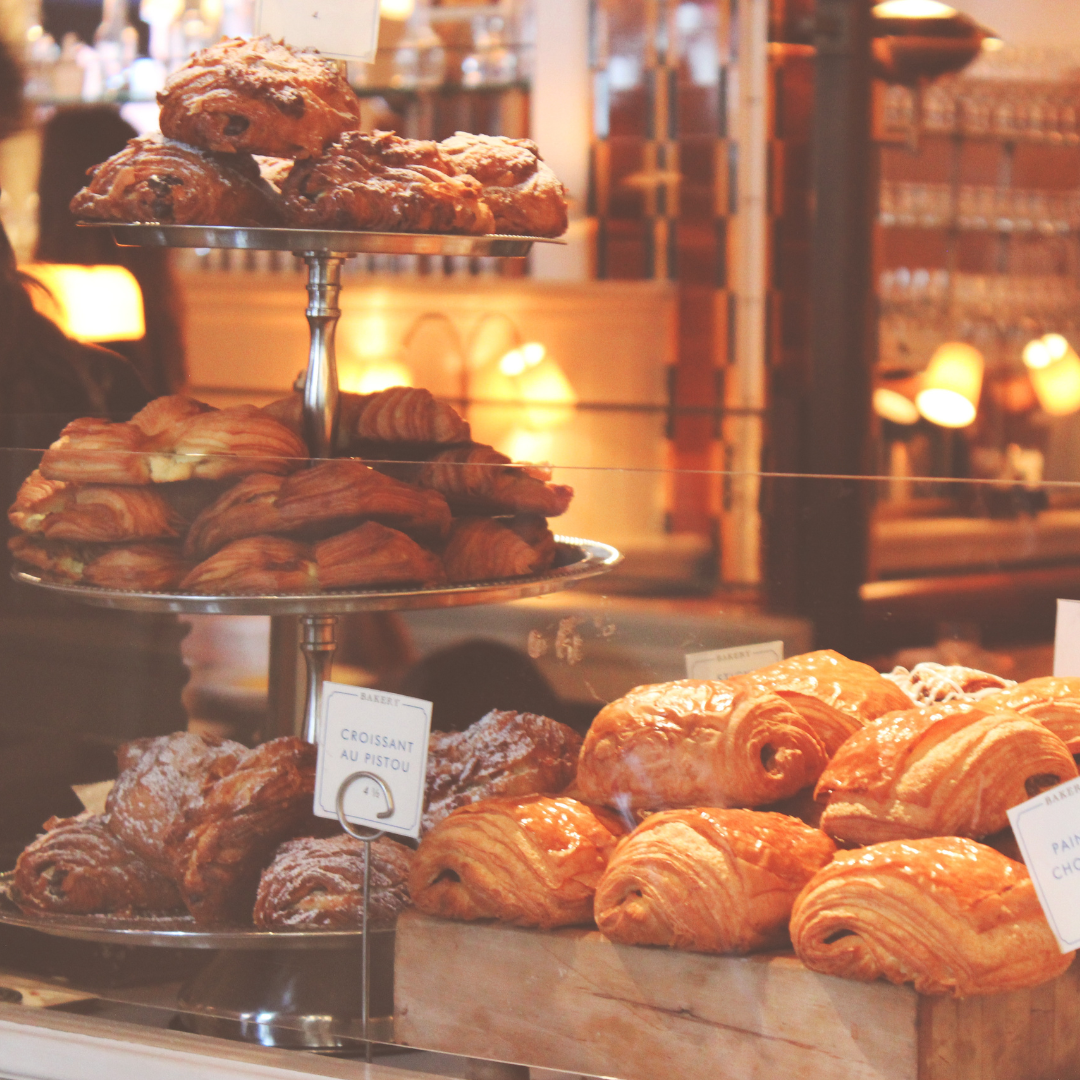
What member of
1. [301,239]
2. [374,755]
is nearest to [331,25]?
[301,239]

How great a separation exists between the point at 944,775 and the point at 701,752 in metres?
0.14

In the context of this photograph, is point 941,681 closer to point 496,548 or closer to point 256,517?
point 496,548

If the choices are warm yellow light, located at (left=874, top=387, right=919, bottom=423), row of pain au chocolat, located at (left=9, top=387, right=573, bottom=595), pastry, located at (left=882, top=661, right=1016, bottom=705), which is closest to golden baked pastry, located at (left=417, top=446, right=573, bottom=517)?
row of pain au chocolat, located at (left=9, top=387, right=573, bottom=595)

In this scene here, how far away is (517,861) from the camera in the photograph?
0.81 metres

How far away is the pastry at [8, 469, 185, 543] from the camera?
984mm

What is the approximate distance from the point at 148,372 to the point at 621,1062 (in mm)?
1896

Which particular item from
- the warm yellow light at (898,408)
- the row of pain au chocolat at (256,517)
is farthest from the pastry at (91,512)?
the warm yellow light at (898,408)

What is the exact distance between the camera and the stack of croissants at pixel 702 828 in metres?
0.71

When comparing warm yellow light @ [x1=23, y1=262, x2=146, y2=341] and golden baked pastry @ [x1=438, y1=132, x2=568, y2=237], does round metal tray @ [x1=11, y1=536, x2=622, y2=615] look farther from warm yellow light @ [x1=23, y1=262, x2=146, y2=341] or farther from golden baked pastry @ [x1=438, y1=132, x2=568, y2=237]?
warm yellow light @ [x1=23, y1=262, x2=146, y2=341]

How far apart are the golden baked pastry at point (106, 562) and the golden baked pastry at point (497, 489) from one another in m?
0.19

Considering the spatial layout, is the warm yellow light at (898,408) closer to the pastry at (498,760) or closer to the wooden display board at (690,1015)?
the pastry at (498,760)

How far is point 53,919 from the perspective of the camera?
968 mm

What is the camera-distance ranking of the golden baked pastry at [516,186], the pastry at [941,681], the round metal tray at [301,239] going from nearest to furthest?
the pastry at [941,681] → the round metal tray at [301,239] → the golden baked pastry at [516,186]

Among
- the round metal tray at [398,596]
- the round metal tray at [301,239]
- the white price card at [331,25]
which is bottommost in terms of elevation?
the round metal tray at [398,596]
